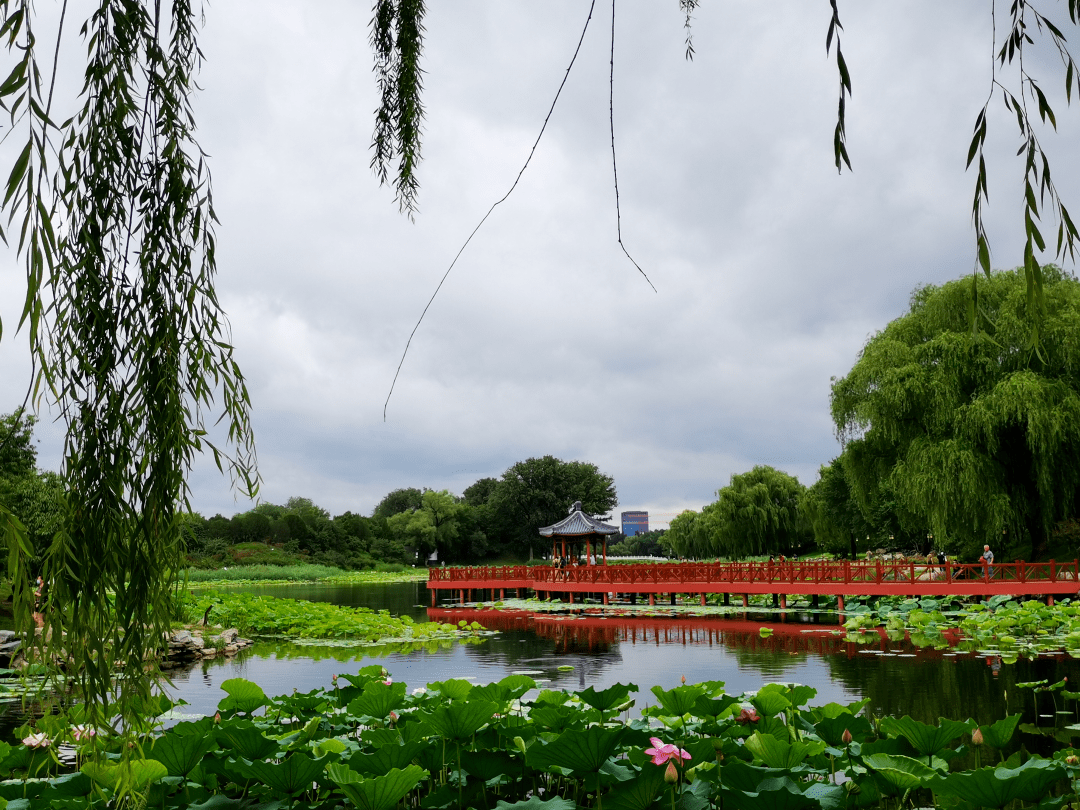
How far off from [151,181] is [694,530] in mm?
37484

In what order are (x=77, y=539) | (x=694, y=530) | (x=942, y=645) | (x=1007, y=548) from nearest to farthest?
1. (x=77, y=539)
2. (x=942, y=645)
3. (x=1007, y=548)
4. (x=694, y=530)

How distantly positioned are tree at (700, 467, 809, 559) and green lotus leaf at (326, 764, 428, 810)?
30.3 metres

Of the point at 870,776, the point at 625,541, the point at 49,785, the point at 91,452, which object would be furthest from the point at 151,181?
the point at 625,541

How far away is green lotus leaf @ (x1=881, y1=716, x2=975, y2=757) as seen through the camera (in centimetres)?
288

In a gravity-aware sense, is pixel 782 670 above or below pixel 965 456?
below

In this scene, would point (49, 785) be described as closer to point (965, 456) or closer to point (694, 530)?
point (965, 456)

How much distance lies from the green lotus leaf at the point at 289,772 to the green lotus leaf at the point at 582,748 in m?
0.73

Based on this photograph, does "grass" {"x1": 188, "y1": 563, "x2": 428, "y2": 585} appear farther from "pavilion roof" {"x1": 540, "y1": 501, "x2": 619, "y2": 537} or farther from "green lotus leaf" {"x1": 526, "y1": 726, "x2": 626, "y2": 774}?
"green lotus leaf" {"x1": 526, "y1": 726, "x2": 626, "y2": 774}

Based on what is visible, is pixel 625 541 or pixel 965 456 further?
pixel 625 541

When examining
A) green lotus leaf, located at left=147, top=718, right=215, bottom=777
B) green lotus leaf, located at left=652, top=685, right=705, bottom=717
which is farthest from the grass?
green lotus leaf, located at left=652, top=685, right=705, bottom=717

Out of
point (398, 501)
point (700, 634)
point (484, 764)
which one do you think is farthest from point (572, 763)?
point (398, 501)

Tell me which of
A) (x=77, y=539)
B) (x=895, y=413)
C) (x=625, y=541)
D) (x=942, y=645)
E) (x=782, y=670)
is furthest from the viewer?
(x=625, y=541)

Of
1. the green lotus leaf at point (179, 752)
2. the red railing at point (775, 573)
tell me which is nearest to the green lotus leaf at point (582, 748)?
the green lotus leaf at point (179, 752)

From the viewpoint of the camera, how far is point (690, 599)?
23.0 meters
